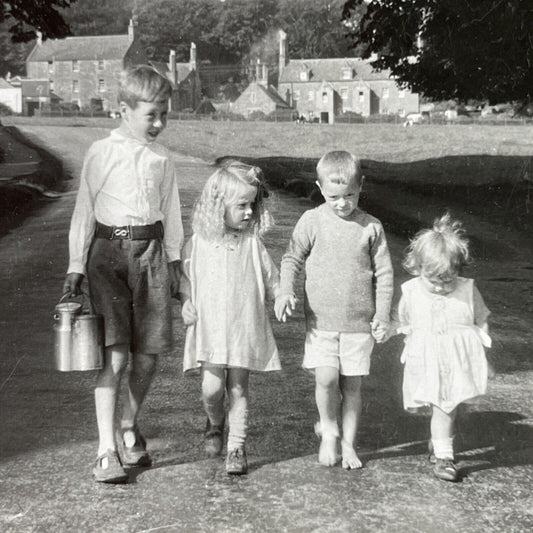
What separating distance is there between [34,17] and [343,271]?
14384mm

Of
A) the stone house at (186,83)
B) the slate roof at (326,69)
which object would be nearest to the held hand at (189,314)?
the slate roof at (326,69)

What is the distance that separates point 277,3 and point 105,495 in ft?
397

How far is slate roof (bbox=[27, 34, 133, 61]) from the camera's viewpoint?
10081 centimetres

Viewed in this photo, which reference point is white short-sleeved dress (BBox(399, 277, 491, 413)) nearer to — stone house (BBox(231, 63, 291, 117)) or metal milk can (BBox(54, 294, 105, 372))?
metal milk can (BBox(54, 294, 105, 372))

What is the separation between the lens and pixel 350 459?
4191 mm

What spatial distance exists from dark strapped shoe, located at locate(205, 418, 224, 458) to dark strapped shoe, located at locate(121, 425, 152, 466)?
290 millimetres

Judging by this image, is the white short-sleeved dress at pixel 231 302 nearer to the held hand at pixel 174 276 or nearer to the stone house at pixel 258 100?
the held hand at pixel 174 276

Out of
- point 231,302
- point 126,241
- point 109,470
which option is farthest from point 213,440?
point 126,241

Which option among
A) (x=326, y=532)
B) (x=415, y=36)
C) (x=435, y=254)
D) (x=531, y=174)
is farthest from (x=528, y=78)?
(x=326, y=532)

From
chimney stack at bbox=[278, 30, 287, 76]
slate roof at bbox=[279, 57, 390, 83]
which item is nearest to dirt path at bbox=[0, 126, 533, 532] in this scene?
slate roof at bbox=[279, 57, 390, 83]

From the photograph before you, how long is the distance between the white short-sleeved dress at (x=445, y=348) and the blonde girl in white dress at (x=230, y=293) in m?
0.68

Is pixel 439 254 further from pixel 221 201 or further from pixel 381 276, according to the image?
pixel 221 201

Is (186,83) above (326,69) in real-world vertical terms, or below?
below

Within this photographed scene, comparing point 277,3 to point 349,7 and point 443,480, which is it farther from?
point 443,480
